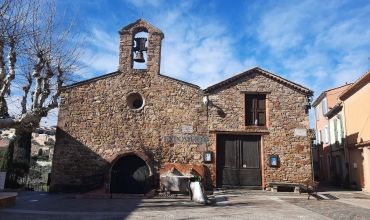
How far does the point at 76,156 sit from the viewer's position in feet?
43.7

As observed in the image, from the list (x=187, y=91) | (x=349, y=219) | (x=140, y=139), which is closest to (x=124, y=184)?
(x=140, y=139)

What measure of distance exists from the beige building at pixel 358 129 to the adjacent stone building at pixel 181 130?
2.64 m

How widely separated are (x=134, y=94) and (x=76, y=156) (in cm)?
390

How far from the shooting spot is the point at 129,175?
43.8ft

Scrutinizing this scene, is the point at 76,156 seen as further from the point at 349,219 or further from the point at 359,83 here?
the point at 359,83

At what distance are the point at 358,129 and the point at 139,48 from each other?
11.7m

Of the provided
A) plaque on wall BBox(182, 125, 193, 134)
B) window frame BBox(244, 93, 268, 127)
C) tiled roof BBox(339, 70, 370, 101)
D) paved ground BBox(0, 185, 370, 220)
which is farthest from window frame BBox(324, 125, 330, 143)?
paved ground BBox(0, 185, 370, 220)

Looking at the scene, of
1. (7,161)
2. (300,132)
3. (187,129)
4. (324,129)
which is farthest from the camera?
(324,129)

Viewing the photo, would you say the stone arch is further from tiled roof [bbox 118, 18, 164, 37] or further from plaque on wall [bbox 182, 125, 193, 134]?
tiled roof [bbox 118, 18, 164, 37]

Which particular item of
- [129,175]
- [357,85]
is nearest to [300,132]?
[357,85]

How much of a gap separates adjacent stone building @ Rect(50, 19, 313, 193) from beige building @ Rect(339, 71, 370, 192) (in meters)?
2.64

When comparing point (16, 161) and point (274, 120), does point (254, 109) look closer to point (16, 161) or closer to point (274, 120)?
point (274, 120)

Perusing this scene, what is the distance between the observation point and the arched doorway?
13227mm

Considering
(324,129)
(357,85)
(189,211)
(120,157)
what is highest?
(357,85)
